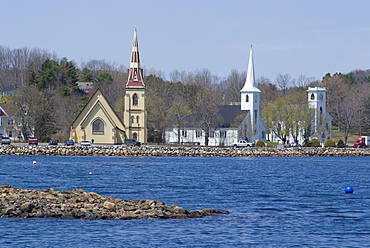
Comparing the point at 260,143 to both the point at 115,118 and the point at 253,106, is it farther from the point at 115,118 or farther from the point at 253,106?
the point at 115,118

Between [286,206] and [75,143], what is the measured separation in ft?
197

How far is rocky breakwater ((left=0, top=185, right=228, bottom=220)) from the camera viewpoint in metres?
24.4

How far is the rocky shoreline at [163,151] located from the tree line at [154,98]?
12025 mm

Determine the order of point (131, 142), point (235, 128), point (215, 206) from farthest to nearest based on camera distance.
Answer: point (235, 128)
point (131, 142)
point (215, 206)

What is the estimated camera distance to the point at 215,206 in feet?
94.4

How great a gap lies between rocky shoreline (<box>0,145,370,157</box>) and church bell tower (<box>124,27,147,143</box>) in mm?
12242

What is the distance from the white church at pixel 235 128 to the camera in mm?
92500

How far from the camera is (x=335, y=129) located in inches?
4934

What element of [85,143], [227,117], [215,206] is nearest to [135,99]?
[85,143]

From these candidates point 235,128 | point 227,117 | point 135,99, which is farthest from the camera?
point 227,117

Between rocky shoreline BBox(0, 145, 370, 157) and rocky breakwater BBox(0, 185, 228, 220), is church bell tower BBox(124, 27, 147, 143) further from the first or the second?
rocky breakwater BBox(0, 185, 228, 220)

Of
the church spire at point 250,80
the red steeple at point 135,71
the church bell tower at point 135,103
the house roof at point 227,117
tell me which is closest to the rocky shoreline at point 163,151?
the church bell tower at point 135,103

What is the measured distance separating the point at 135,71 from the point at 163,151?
18.2m

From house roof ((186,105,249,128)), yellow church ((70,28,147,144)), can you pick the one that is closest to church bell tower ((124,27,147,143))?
yellow church ((70,28,147,144))
